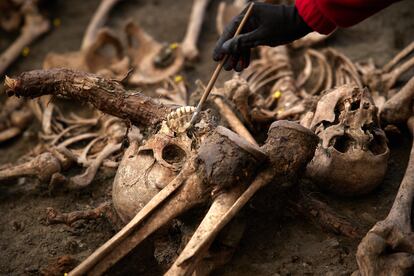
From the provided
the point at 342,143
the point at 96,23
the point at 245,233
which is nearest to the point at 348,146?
the point at 342,143

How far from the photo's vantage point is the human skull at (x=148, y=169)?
7.80ft

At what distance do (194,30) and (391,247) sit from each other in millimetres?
3459

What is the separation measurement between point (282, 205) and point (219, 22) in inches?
107

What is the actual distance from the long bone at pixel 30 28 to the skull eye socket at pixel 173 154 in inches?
134

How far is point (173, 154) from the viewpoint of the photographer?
253 cm

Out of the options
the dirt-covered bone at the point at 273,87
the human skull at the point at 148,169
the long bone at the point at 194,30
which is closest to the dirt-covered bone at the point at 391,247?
the human skull at the point at 148,169

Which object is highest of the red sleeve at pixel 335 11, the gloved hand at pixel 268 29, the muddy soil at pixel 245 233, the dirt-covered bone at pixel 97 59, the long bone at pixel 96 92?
the red sleeve at pixel 335 11

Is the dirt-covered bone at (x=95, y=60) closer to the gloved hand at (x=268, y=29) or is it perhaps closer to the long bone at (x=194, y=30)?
the long bone at (x=194, y=30)

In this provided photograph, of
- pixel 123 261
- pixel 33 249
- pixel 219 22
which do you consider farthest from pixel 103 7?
pixel 123 261

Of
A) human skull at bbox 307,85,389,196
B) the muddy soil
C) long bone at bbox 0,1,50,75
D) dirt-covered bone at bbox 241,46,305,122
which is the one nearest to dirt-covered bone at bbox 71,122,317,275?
the muddy soil

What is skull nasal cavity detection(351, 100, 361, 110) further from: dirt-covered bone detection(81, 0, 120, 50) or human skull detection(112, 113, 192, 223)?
dirt-covered bone detection(81, 0, 120, 50)

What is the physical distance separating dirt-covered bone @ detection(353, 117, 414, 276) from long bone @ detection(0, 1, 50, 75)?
4.37 metres

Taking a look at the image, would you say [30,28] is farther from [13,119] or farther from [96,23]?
[13,119]

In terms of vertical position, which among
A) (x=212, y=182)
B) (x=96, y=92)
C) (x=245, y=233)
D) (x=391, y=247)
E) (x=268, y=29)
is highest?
(x=268, y=29)
